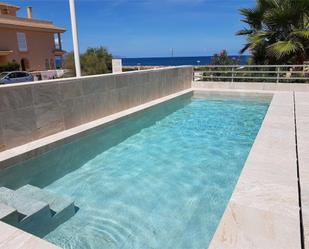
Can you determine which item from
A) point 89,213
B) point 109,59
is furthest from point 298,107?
point 109,59

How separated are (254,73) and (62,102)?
918 cm

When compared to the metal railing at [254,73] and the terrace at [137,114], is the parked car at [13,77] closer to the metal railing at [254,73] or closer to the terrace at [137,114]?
the metal railing at [254,73]

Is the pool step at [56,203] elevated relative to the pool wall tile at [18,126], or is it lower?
lower

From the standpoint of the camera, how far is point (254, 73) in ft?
39.3

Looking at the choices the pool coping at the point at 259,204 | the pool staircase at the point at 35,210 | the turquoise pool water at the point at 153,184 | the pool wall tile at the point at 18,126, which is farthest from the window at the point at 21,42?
the pool staircase at the point at 35,210

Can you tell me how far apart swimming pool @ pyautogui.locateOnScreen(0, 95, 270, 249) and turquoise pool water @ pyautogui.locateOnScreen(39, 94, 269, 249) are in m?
0.01

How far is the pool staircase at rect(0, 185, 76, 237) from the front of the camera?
2594mm

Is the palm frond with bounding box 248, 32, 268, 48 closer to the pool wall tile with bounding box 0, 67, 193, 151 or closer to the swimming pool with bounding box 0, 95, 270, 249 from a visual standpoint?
the pool wall tile with bounding box 0, 67, 193, 151

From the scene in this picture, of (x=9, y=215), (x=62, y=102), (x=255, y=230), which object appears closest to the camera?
(x=255, y=230)

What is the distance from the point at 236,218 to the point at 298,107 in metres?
5.50

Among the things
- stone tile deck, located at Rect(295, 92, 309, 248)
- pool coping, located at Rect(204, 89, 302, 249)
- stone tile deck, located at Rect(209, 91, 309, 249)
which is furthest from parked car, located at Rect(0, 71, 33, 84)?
pool coping, located at Rect(204, 89, 302, 249)

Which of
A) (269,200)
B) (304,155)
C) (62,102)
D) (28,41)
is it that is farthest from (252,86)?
(28,41)

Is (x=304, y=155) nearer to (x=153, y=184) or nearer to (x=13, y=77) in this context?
(x=153, y=184)

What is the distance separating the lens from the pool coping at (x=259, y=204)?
2076mm
